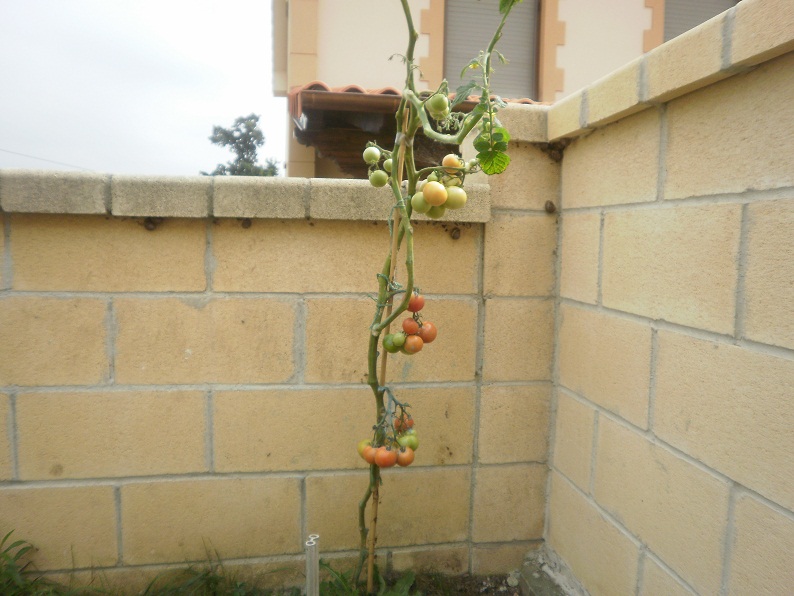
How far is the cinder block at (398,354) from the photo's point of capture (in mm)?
1631

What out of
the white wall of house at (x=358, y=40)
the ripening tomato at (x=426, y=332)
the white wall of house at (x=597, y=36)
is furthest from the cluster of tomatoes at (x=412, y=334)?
the white wall of house at (x=597, y=36)

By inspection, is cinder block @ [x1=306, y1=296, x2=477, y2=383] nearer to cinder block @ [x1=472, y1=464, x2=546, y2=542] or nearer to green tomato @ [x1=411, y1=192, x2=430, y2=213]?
cinder block @ [x1=472, y1=464, x2=546, y2=542]

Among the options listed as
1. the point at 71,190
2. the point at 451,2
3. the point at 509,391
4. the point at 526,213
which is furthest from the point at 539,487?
the point at 451,2

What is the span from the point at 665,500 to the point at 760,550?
253mm

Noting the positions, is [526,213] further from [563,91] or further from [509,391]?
[563,91]

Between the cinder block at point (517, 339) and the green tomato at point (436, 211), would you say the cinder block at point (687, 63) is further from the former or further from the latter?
the cinder block at point (517, 339)

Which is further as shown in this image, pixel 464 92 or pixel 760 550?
pixel 464 92

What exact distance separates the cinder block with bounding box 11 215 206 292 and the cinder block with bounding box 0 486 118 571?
0.59 meters

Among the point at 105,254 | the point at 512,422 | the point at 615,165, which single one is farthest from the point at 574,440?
the point at 105,254

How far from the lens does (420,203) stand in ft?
3.74

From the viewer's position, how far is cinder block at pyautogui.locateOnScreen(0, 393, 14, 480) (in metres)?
1.53

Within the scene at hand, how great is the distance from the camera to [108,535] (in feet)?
5.26

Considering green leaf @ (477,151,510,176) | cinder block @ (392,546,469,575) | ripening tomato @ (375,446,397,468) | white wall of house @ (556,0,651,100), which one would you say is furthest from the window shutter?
ripening tomato @ (375,446,397,468)

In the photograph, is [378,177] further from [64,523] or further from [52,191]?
[64,523]
